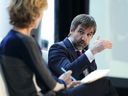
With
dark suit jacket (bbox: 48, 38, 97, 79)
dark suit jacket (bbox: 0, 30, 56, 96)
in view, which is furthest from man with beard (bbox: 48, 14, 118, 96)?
dark suit jacket (bbox: 0, 30, 56, 96)

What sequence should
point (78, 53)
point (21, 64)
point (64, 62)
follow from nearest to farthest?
point (21, 64)
point (64, 62)
point (78, 53)

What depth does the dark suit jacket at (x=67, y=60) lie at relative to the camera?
2189mm

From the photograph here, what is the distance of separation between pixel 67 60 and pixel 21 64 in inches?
23.2

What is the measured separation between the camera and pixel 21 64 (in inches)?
65.9

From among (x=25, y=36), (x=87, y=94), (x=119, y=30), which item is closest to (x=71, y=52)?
(x=87, y=94)

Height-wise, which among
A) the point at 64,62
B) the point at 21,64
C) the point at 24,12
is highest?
the point at 24,12

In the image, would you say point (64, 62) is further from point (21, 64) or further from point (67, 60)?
point (21, 64)

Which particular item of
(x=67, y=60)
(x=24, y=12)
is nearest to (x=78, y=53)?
(x=67, y=60)

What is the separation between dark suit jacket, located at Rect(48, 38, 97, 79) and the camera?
2.19 m

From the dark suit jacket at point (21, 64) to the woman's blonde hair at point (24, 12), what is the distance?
2.5 inches

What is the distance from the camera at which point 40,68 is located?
1.69m

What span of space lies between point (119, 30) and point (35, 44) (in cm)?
161

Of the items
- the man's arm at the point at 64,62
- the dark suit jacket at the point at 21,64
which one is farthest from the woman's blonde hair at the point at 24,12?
the man's arm at the point at 64,62

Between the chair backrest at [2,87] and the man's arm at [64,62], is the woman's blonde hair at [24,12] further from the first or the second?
the man's arm at [64,62]
